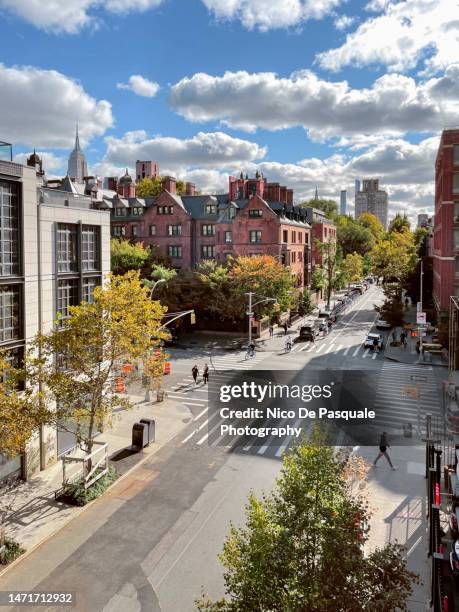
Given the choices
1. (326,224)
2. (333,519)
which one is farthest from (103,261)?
(326,224)

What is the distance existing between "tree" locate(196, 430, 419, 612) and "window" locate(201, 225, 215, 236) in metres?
57.3

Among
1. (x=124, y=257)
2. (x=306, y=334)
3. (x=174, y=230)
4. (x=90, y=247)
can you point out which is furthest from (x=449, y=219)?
(x=90, y=247)

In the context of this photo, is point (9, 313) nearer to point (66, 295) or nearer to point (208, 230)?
point (66, 295)

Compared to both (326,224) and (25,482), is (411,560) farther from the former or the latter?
(326,224)

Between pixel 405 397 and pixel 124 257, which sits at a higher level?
pixel 124 257

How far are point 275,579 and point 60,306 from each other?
17045mm

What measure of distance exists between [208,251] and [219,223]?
4078 mm

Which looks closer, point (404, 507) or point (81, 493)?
point (404, 507)

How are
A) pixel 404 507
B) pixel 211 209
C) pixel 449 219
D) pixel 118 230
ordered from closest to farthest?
pixel 404 507
pixel 449 219
pixel 211 209
pixel 118 230

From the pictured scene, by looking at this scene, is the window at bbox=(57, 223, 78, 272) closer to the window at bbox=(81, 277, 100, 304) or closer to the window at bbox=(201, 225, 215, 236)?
the window at bbox=(81, 277, 100, 304)

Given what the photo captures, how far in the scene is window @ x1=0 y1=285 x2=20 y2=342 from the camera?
19.3m

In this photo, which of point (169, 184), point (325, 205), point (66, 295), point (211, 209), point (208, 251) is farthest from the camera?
point (325, 205)

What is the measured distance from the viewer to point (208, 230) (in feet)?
217

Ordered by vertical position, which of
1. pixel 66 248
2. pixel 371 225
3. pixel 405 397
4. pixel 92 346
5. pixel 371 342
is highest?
pixel 371 225
